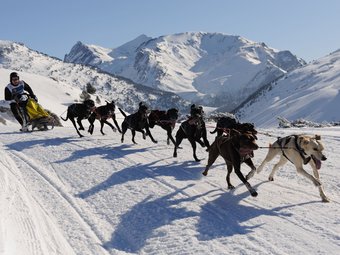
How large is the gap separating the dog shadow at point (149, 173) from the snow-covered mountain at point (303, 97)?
77.7m

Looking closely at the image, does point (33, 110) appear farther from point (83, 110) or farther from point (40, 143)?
point (40, 143)

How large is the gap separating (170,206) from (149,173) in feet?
8.01

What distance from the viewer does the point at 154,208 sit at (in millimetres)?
8023

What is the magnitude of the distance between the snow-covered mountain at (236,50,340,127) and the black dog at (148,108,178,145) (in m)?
74.6

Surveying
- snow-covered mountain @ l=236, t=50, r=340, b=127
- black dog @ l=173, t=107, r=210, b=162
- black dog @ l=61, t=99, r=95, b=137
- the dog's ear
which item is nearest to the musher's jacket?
black dog @ l=61, t=99, r=95, b=137

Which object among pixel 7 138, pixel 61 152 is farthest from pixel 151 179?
pixel 7 138

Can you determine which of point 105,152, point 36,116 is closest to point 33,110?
point 36,116

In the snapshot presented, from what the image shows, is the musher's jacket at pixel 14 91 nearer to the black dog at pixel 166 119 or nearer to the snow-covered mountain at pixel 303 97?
the black dog at pixel 166 119

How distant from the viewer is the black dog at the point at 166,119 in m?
13.8

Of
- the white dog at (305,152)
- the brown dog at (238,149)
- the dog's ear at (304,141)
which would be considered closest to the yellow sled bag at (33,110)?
the brown dog at (238,149)

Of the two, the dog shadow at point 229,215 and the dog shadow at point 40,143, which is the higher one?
the dog shadow at point 40,143

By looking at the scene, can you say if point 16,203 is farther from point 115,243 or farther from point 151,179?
point 151,179

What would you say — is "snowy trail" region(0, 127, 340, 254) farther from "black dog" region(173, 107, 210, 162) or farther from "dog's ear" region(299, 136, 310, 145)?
"dog's ear" region(299, 136, 310, 145)

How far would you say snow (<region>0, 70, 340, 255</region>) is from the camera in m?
6.44
